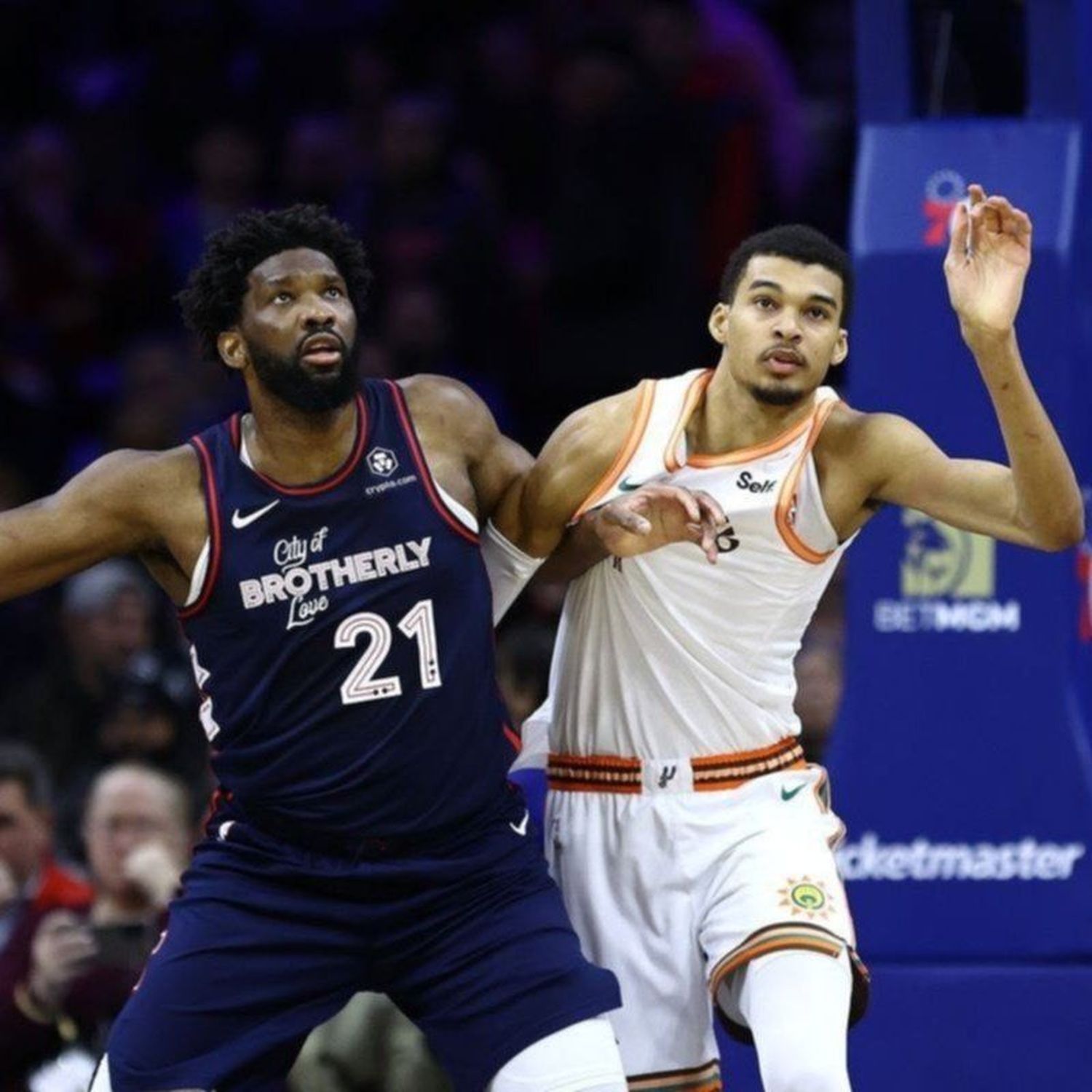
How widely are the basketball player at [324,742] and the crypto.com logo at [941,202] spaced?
1.86 meters

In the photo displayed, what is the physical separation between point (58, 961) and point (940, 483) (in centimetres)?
258

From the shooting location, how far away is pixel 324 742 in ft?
18.9

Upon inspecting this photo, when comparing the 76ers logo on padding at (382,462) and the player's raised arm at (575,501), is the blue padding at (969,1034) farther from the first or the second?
the 76ers logo on padding at (382,462)

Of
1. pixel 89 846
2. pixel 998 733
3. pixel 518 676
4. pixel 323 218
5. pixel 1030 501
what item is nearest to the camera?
pixel 1030 501

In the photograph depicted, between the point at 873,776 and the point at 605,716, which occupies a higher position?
the point at 605,716

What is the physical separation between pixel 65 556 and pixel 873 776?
90.6 inches

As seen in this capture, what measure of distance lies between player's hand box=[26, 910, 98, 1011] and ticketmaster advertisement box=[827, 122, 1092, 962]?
183 centimetres

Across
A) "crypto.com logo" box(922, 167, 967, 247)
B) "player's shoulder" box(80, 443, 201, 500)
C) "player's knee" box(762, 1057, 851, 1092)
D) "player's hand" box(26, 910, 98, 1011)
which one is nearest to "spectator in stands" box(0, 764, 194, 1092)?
"player's hand" box(26, 910, 98, 1011)

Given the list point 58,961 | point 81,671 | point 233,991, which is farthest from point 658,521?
point 81,671

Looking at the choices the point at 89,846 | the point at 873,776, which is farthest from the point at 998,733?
the point at 89,846

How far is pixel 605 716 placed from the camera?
242 inches

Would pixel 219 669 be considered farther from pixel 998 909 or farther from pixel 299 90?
pixel 299 90

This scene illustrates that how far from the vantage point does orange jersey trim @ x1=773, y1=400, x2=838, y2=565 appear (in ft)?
19.6

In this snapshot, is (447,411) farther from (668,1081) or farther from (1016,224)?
(668,1081)
